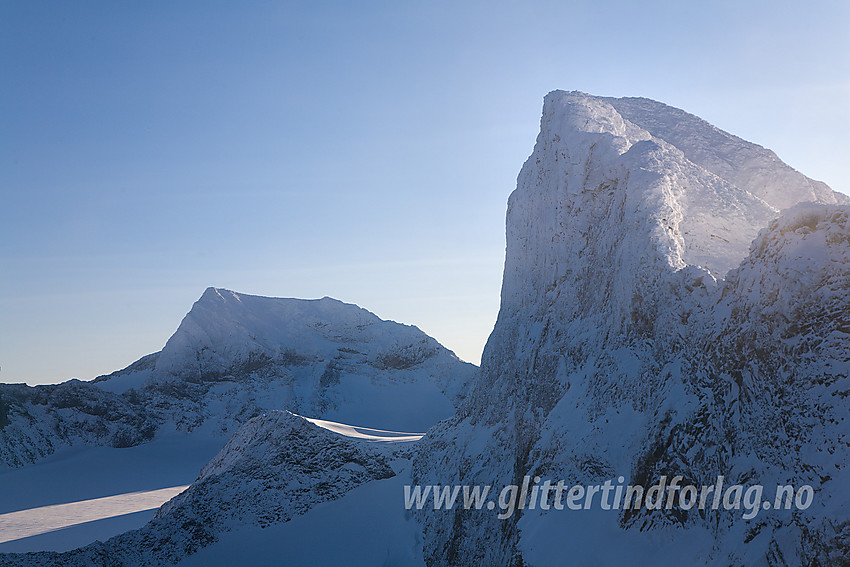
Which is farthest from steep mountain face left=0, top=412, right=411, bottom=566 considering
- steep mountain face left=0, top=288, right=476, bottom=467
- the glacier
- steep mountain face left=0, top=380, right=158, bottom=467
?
steep mountain face left=0, top=288, right=476, bottom=467

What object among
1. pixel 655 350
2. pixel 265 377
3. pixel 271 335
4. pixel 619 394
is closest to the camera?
pixel 655 350

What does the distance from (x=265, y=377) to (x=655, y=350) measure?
8895 cm

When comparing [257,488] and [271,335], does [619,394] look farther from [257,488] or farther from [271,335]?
[271,335]

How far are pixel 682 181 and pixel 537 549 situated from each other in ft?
42.6

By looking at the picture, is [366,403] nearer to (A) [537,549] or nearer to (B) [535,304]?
(B) [535,304]

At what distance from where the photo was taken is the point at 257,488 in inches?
1261

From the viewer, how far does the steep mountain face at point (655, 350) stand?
11359 millimetres

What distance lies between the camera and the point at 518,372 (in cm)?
2436

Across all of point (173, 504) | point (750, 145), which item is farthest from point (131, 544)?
point (750, 145)

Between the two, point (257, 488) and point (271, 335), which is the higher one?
point (271, 335)

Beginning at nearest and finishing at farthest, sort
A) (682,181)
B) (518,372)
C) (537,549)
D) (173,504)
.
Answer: (537,549) → (682,181) → (518,372) → (173,504)

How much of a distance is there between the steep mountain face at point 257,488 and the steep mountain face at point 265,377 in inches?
2098

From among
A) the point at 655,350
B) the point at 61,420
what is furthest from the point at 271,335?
the point at 655,350

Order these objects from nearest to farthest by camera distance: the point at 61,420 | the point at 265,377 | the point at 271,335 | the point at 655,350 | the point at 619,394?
1. the point at 655,350
2. the point at 619,394
3. the point at 61,420
4. the point at 265,377
5. the point at 271,335
